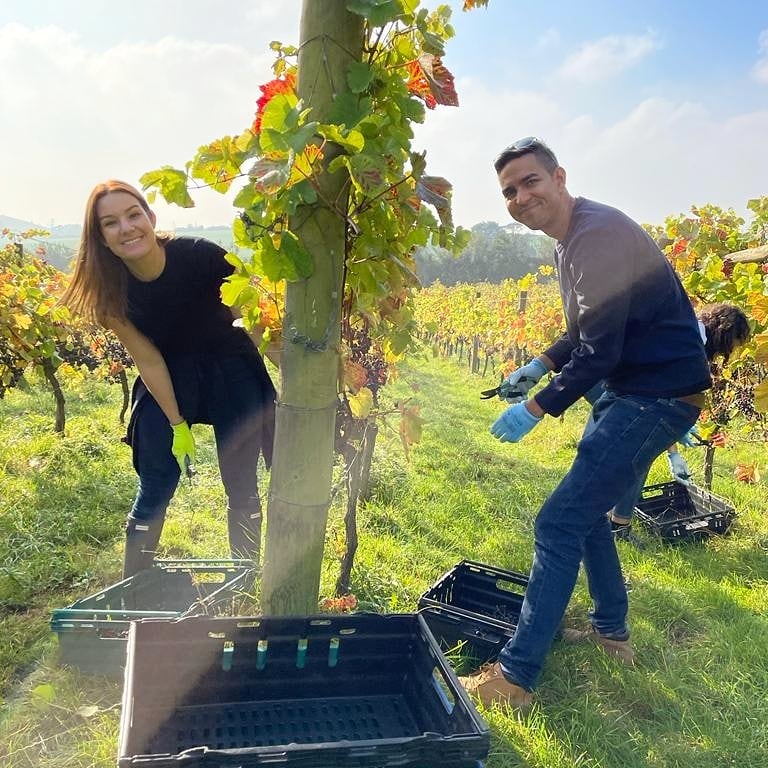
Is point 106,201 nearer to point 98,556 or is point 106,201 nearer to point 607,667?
point 98,556

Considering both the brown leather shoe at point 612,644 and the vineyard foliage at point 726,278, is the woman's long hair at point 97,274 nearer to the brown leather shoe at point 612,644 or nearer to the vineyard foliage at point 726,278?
the vineyard foliage at point 726,278

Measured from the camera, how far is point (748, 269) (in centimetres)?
403

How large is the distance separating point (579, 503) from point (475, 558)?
4.95 feet

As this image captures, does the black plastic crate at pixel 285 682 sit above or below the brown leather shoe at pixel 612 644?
above

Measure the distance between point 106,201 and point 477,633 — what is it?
6.64ft

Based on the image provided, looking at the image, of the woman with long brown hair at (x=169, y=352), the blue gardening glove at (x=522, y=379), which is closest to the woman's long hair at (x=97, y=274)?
the woman with long brown hair at (x=169, y=352)

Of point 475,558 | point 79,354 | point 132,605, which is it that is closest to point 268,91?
point 132,605

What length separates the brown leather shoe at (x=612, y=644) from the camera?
8.06 feet

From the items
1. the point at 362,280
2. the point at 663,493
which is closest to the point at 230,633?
the point at 362,280

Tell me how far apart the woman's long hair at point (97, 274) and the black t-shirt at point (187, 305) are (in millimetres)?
65

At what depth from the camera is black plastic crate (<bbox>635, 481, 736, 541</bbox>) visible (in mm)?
3652

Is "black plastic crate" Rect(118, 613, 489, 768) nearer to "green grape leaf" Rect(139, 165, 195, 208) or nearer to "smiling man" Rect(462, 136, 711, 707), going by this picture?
"smiling man" Rect(462, 136, 711, 707)

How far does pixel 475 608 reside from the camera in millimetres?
2738

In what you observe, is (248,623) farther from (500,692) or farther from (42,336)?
(42,336)
